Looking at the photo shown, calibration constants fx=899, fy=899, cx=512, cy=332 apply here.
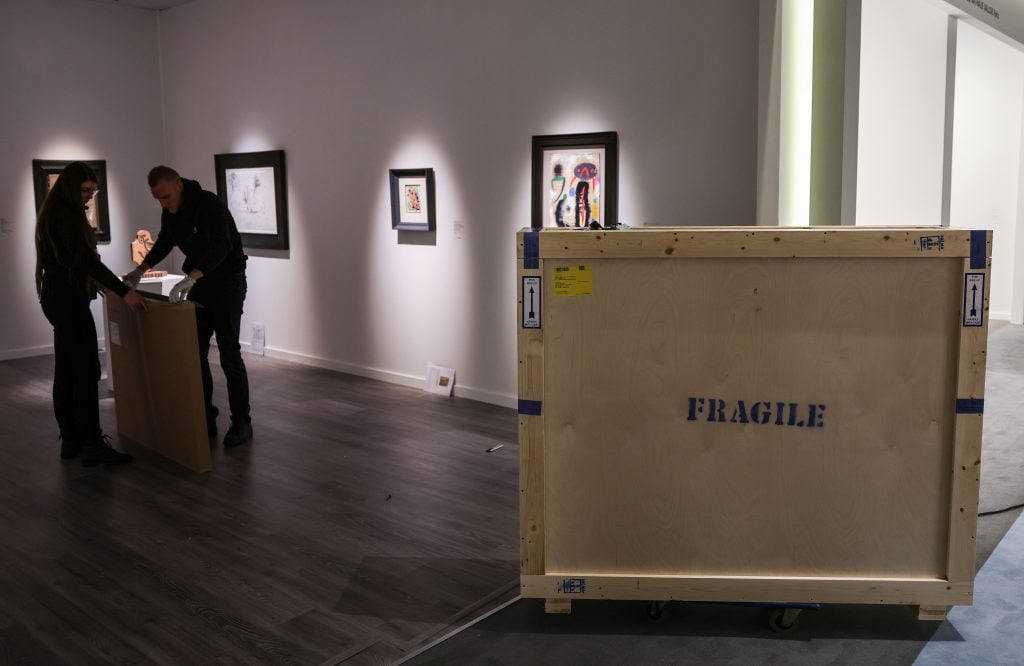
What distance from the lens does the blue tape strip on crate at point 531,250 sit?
3.02m

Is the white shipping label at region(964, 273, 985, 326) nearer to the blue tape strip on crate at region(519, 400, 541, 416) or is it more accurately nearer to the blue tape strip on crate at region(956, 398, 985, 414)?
the blue tape strip on crate at region(956, 398, 985, 414)

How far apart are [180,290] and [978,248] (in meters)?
3.95

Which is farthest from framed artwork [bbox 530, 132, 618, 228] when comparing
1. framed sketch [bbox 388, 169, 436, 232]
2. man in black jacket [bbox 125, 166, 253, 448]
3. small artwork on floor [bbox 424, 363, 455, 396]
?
man in black jacket [bbox 125, 166, 253, 448]

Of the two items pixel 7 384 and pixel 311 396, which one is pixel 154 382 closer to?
pixel 311 396

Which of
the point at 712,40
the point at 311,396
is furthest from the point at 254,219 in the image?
the point at 712,40

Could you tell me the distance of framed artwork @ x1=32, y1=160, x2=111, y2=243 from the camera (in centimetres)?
866

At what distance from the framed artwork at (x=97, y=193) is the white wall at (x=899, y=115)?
702 cm

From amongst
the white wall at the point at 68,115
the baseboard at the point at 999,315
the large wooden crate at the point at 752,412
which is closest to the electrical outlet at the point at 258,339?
the white wall at the point at 68,115

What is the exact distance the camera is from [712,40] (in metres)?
5.13

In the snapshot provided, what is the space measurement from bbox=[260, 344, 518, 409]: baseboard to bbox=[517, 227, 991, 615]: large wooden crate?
330 centimetres

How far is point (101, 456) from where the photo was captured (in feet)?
16.7

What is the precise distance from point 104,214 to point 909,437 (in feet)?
27.4

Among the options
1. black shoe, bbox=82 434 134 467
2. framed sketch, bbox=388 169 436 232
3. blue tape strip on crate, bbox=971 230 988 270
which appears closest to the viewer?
blue tape strip on crate, bbox=971 230 988 270

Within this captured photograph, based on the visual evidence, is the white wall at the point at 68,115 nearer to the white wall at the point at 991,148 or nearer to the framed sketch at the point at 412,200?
the framed sketch at the point at 412,200
